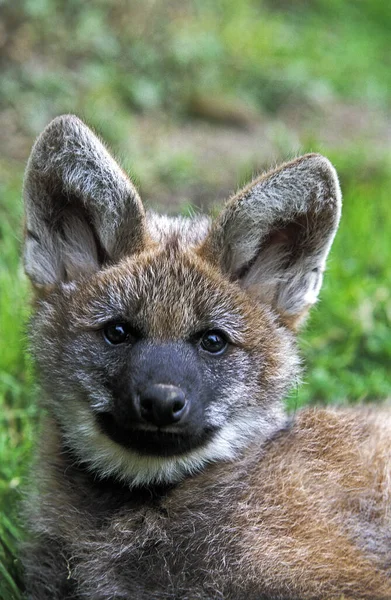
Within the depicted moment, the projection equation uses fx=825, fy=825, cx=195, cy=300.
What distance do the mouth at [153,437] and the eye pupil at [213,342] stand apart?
33cm

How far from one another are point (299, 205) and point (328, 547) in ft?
4.65

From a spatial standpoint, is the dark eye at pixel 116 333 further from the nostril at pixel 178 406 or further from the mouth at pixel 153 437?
the nostril at pixel 178 406

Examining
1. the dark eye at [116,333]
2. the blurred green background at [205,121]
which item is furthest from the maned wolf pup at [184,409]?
the blurred green background at [205,121]

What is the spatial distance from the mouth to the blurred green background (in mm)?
928

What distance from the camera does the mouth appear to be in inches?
125

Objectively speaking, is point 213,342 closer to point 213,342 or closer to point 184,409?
point 213,342

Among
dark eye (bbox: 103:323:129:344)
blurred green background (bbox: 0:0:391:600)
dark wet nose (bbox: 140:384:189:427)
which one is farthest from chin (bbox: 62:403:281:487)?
blurred green background (bbox: 0:0:391:600)

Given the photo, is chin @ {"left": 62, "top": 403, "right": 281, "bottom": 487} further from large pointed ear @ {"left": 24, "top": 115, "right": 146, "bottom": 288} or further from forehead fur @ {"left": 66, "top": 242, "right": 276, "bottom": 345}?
large pointed ear @ {"left": 24, "top": 115, "right": 146, "bottom": 288}

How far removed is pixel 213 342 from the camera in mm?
3402

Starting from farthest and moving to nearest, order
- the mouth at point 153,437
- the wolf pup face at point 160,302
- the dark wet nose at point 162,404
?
the wolf pup face at point 160,302, the mouth at point 153,437, the dark wet nose at point 162,404

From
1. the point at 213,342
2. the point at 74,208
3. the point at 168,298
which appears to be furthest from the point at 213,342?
the point at 74,208

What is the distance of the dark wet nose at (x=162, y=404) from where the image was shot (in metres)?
3.03

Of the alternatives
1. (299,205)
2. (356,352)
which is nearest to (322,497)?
(299,205)

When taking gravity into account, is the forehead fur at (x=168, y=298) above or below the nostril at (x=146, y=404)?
above
